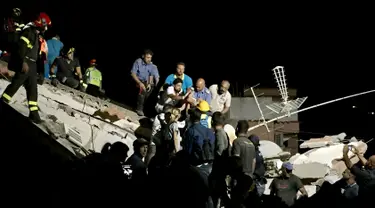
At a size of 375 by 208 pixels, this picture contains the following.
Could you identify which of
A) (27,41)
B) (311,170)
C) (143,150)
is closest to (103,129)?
(143,150)

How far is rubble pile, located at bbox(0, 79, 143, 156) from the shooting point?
476 inches

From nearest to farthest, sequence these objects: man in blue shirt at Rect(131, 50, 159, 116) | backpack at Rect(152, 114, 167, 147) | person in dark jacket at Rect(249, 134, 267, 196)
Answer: person in dark jacket at Rect(249, 134, 267, 196) < backpack at Rect(152, 114, 167, 147) < man in blue shirt at Rect(131, 50, 159, 116)

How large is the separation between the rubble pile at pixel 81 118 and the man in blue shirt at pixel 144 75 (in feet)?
1.36

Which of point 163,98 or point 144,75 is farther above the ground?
point 144,75

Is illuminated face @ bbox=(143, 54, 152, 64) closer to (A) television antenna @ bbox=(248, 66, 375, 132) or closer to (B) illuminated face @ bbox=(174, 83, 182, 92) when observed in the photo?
(B) illuminated face @ bbox=(174, 83, 182, 92)

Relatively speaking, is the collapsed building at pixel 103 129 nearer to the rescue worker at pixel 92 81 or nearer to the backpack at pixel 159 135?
the backpack at pixel 159 135

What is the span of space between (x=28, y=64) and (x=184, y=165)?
3.80 m

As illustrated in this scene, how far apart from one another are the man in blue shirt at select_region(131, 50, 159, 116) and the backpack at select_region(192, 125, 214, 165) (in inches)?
174


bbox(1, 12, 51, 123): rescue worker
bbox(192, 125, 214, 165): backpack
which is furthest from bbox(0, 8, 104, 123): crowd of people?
bbox(192, 125, 214, 165): backpack

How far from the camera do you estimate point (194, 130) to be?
389 inches

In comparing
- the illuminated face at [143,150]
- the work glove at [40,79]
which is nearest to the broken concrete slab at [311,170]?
the illuminated face at [143,150]

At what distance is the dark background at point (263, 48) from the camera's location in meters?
18.8

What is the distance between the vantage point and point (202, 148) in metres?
9.78

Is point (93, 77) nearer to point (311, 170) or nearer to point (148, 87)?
point (148, 87)
